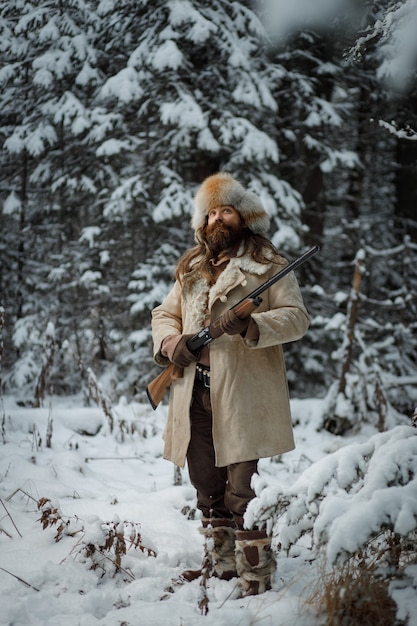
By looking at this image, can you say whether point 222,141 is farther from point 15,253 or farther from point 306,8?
point 15,253

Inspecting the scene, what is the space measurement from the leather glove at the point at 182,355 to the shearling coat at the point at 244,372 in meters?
0.11

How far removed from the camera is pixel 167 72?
25.8 feet

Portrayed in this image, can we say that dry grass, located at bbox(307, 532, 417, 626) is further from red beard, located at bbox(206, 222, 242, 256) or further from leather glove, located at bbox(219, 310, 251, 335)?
red beard, located at bbox(206, 222, 242, 256)

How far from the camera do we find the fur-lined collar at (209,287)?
2764 millimetres

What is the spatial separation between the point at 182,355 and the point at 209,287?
0.49 meters

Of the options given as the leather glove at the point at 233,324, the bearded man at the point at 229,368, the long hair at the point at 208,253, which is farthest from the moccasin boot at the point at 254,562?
the long hair at the point at 208,253

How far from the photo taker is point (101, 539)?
279 cm

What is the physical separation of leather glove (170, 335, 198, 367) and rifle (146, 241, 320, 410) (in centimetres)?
3

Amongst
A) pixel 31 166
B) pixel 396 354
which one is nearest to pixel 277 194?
pixel 396 354

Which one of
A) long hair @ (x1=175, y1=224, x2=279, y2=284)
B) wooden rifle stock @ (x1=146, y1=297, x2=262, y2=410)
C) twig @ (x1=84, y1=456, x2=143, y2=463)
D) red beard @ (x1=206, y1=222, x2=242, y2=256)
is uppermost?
red beard @ (x1=206, y1=222, x2=242, y2=256)

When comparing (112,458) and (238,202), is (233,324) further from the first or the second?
(112,458)

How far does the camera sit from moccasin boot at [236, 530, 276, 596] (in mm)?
2465

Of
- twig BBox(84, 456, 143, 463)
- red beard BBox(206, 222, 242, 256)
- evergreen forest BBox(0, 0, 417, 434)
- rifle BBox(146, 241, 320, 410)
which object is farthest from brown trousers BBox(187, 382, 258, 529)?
evergreen forest BBox(0, 0, 417, 434)

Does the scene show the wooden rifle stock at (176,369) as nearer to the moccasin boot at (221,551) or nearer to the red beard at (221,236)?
the red beard at (221,236)
